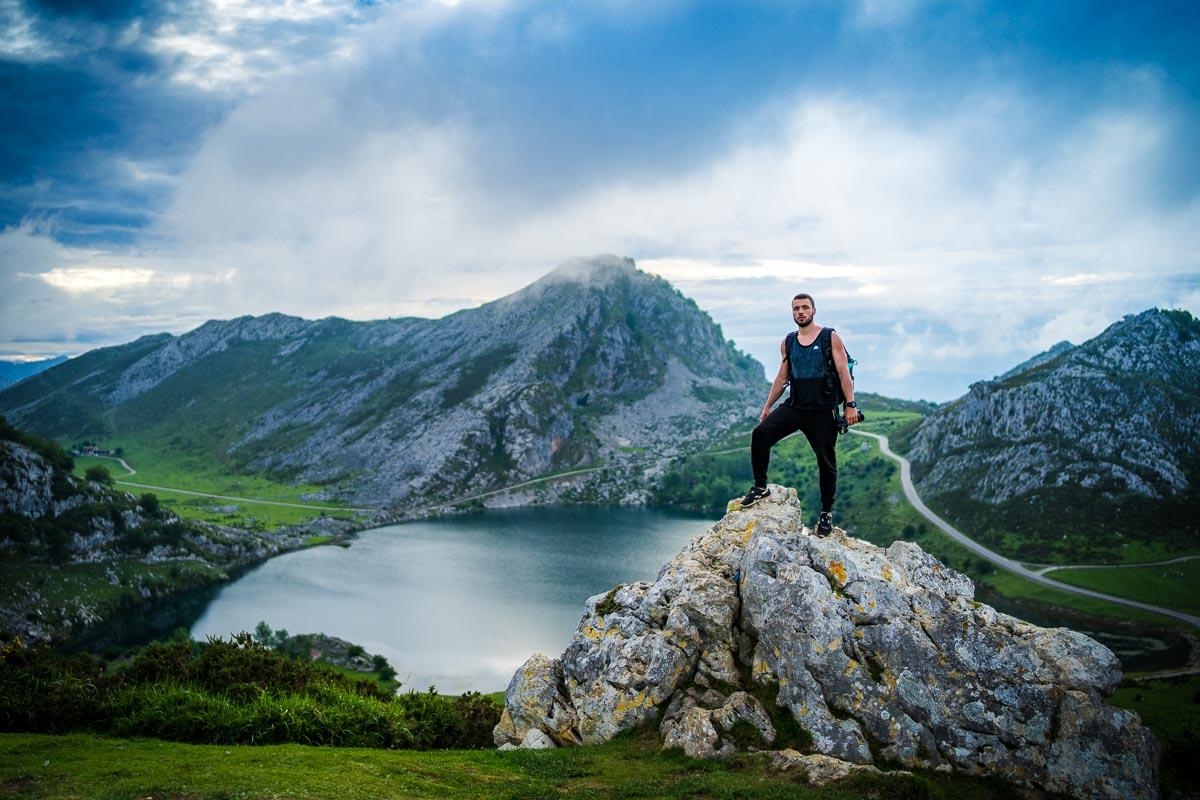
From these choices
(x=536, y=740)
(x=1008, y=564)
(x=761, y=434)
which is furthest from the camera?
(x=1008, y=564)

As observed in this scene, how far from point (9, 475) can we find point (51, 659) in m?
150

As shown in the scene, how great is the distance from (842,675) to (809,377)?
8.59m

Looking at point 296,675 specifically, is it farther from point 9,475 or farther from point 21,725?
point 9,475

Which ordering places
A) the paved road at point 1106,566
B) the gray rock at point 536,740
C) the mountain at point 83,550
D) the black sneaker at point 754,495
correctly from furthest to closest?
the paved road at point 1106,566 → the mountain at point 83,550 → the black sneaker at point 754,495 → the gray rock at point 536,740

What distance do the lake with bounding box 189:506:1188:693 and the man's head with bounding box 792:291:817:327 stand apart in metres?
73.3

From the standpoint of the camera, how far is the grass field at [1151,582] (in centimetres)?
10506

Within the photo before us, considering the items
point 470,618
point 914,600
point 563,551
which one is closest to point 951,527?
point 563,551

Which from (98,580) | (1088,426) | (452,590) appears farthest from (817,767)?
(1088,426)

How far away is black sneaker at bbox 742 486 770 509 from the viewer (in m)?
24.5

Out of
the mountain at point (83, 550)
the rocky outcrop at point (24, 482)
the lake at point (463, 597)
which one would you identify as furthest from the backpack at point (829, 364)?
the rocky outcrop at point (24, 482)

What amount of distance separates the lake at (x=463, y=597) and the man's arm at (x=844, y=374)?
72834 millimetres

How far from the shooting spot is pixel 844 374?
18.1 metres

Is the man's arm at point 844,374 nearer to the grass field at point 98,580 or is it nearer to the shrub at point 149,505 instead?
the grass field at point 98,580

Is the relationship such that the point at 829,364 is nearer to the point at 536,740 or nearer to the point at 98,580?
the point at 536,740
